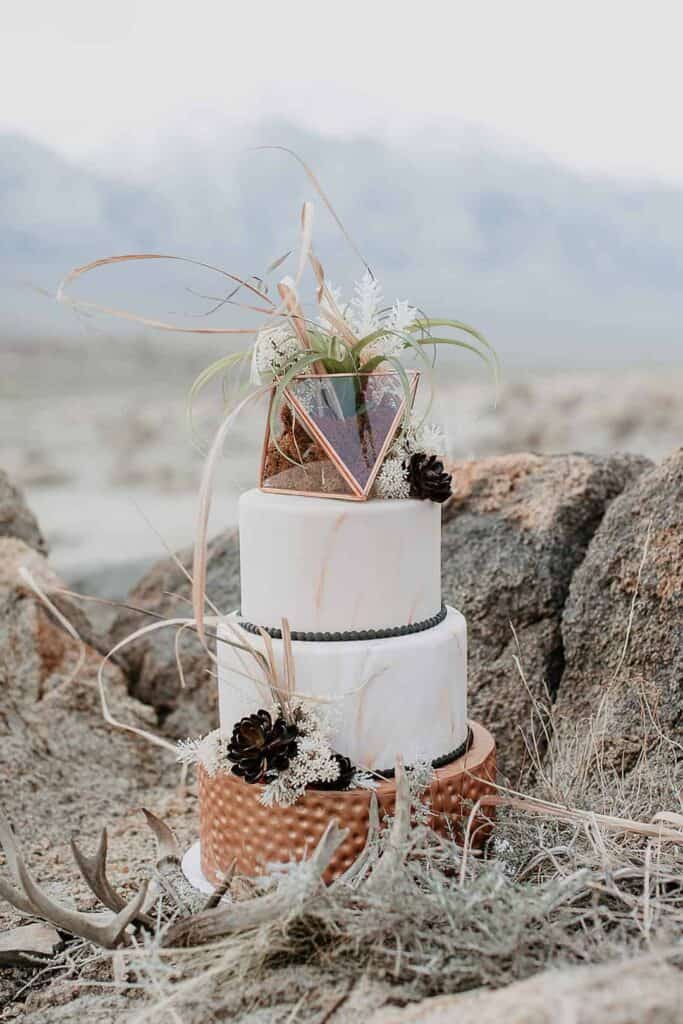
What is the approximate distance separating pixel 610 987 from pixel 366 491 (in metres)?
1.14

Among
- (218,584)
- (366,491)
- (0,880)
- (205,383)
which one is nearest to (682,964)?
(366,491)

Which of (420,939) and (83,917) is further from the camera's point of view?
(83,917)

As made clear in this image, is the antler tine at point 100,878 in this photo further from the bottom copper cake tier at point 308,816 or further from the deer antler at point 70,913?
the bottom copper cake tier at point 308,816

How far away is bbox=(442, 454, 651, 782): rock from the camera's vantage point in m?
3.35

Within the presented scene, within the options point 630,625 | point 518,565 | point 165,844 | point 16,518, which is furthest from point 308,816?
point 16,518

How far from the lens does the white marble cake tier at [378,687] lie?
237cm

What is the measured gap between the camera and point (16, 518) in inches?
182

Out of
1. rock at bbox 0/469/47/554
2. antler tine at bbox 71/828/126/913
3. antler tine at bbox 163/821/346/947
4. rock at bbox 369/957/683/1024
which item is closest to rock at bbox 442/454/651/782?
antler tine at bbox 163/821/346/947

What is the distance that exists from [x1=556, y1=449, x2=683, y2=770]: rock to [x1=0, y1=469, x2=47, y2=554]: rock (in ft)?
8.01

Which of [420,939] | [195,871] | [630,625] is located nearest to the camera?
[420,939]

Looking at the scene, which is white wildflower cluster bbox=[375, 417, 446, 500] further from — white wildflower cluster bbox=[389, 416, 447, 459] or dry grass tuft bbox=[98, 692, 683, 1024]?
dry grass tuft bbox=[98, 692, 683, 1024]

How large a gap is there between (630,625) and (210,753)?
1.26m

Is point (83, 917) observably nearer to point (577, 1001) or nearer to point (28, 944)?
point (28, 944)

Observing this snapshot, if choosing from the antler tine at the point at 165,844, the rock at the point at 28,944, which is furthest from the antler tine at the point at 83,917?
the antler tine at the point at 165,844
